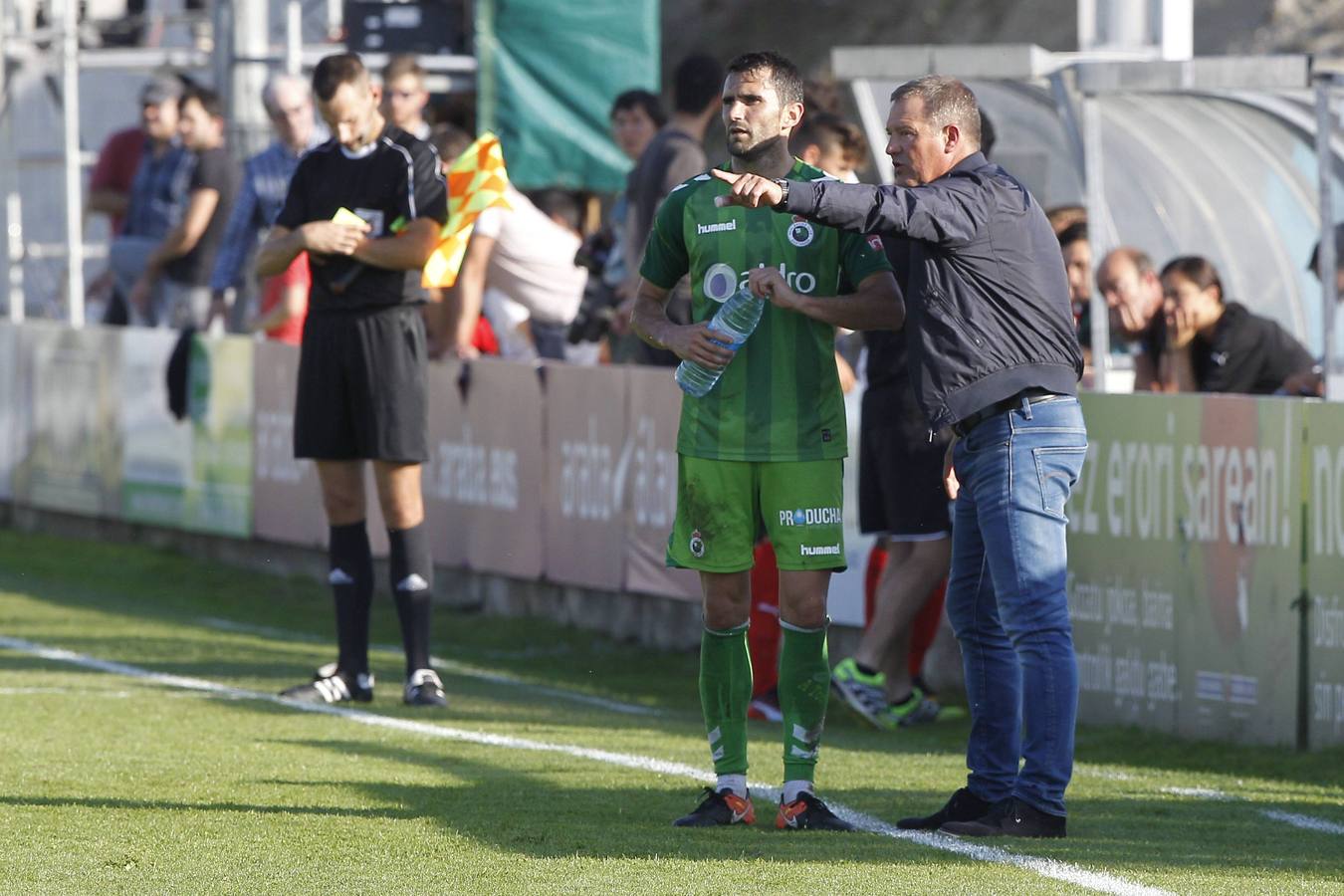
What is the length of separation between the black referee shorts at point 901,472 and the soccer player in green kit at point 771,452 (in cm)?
264

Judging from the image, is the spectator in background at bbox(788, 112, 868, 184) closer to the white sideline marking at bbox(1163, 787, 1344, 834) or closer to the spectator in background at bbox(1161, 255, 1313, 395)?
the spectator in background at bbox(1161, 255, 1313, 395)

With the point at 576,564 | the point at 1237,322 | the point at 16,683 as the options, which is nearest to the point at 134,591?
the point at 576,564

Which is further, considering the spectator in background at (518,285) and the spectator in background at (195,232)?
the spectator in background at (195,232)

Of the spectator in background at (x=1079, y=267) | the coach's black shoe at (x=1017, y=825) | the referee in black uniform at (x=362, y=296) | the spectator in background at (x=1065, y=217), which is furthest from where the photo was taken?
the spectator in background at (x=1065, y=217)

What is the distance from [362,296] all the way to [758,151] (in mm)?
3112

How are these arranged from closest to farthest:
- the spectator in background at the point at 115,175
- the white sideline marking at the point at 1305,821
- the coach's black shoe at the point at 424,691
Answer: the white sideline marking at the point at 1305,821
the coach's black shoe at the point at 424,691
the spectator in background at the point at 115,175

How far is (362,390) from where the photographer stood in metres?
9.26

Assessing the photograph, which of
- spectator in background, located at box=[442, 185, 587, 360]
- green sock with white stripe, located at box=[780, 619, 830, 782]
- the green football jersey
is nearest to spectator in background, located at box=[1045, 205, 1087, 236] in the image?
spectator in background, located at box=[442, 185, 587, 360]

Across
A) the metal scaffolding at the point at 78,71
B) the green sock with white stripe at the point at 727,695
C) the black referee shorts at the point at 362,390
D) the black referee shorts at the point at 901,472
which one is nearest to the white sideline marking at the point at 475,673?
the black referee shorts at the point at 901,472

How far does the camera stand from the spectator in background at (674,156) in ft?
36.1

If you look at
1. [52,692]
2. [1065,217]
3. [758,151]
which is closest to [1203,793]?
[758,151]

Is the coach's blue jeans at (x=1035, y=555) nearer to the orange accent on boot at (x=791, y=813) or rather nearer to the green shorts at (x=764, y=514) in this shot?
the green shorts at (x=764, y=514)

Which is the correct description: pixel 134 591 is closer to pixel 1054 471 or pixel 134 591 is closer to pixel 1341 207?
Answer: pixel 1341 207

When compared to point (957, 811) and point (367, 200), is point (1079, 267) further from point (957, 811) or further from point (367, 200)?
point (957, 811)
